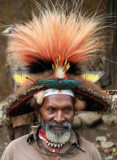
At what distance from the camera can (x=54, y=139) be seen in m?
2.42

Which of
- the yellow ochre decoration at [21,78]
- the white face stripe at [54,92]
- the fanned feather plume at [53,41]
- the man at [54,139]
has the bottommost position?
the man at [54,139]

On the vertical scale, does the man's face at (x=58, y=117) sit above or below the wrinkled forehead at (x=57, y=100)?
below

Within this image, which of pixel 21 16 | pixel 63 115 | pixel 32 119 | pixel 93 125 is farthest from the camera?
pixel 21 16

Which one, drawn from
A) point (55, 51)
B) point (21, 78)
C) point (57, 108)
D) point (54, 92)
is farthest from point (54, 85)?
point (21, 78)

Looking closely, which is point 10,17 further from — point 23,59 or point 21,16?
point 23,59

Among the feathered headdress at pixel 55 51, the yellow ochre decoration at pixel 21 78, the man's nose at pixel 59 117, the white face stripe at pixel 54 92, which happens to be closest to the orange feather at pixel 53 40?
the feathered headdress at pixel 55 51

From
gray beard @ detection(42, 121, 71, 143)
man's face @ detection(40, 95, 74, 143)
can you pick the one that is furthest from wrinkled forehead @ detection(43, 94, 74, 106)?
gray beard @ detection(42, 121, 71, 143)

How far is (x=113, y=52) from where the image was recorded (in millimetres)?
7184

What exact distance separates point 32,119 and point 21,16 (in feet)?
12.2

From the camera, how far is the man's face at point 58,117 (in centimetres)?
240

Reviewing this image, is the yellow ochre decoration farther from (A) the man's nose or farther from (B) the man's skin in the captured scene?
(A) the man's nose

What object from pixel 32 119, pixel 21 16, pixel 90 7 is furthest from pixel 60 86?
pixel 21 16

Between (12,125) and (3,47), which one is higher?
(3,47)

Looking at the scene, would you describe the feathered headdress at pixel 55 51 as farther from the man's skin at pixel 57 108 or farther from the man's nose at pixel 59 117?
the man's nose at pixel 59 117
